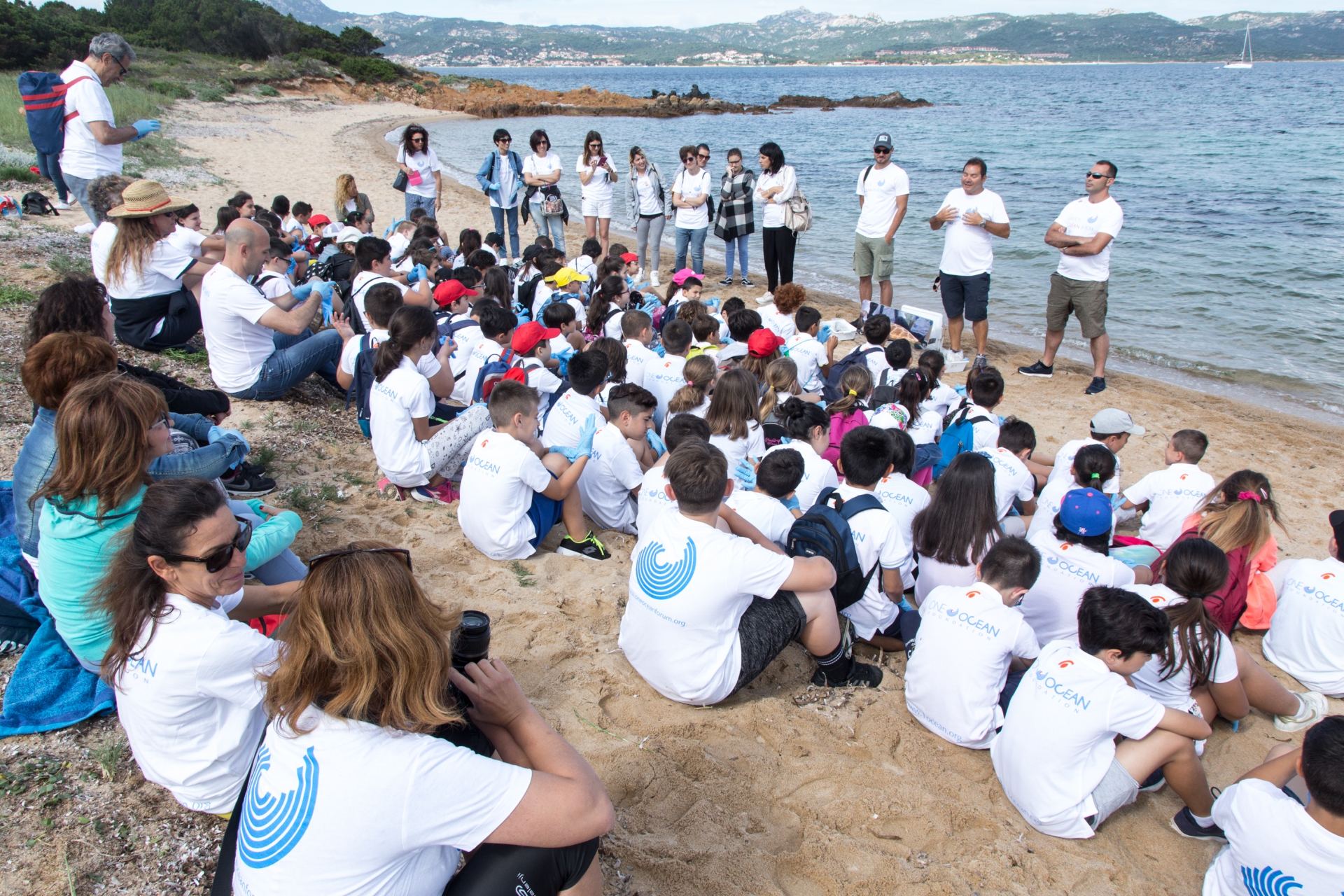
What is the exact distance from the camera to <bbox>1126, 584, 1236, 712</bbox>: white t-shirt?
320 centimetres

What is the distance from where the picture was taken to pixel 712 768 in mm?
2967

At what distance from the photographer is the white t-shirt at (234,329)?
511cm

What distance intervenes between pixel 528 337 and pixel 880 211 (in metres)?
5.02

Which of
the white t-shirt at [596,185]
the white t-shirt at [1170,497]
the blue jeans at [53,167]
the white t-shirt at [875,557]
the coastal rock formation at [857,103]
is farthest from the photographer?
the coastal rock formation at [857,103]

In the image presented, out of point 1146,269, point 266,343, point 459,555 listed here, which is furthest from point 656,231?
point 1146,269

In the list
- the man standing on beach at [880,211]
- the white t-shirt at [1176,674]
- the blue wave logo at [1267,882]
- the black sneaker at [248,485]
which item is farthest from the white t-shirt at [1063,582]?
the man standing on beach at [880,211]

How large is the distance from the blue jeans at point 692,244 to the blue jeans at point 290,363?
5.59m

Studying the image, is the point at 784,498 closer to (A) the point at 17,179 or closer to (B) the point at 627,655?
(B) the point at 627,655

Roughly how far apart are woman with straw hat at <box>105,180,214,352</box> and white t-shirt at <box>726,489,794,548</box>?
4.55 meters

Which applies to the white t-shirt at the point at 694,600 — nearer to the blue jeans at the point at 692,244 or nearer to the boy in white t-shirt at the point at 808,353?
the boy in white t-shirt at the point at 808,353

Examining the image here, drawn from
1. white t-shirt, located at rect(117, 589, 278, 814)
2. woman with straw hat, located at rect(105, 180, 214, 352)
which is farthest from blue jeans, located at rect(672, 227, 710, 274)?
white t-shirt, located at rect(117, 589, 278, 814)

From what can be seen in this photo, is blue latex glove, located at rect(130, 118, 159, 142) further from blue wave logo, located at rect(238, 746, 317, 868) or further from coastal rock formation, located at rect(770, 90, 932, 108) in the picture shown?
coastal rock formation, located at rect(770, 90, 932, 108)

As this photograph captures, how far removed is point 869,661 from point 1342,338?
9.72m

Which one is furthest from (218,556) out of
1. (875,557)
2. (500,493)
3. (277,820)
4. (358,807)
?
(875,557)
